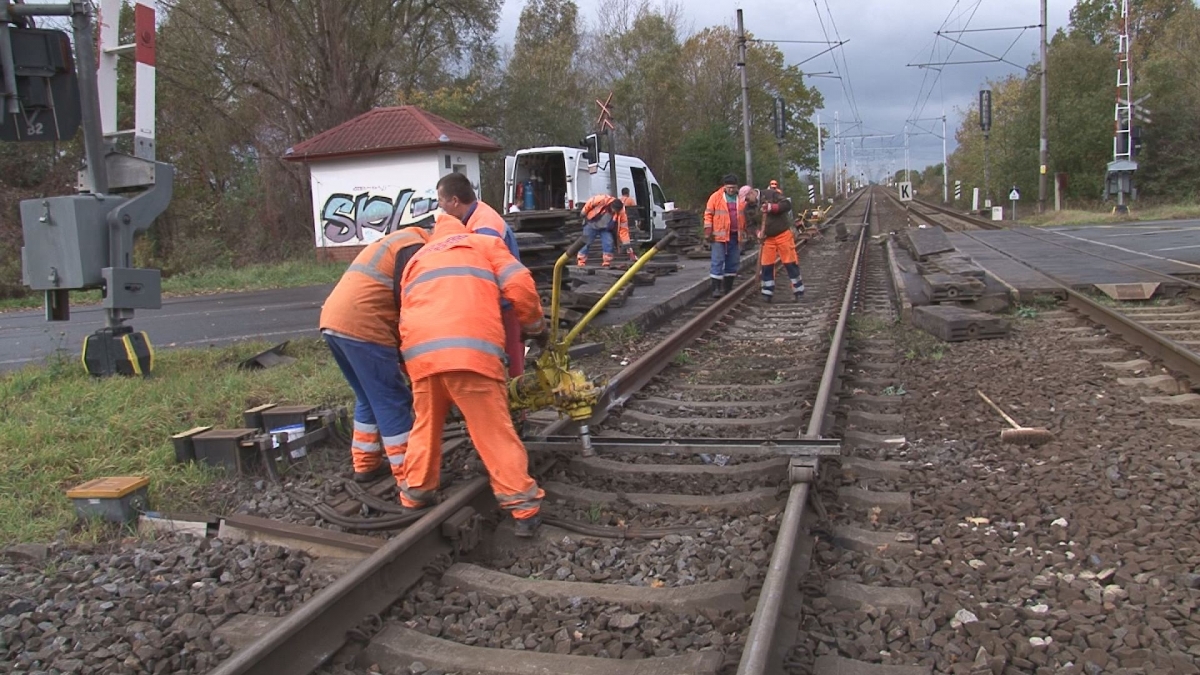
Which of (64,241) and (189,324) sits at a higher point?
(64,241)

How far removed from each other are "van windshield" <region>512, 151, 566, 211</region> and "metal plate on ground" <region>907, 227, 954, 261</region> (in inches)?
349

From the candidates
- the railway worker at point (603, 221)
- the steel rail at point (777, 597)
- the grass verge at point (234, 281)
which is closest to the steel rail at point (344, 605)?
the steel rail at point (777, 597)

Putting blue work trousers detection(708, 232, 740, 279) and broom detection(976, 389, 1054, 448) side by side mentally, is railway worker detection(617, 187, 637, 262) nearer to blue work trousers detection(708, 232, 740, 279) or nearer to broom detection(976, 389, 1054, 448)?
blue work trousers detection(708, 232, 740, 279)

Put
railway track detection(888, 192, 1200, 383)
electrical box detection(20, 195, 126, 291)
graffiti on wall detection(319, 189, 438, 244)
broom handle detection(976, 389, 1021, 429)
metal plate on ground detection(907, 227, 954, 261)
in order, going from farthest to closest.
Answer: graffiti on wall detection(319, 189, 438, 244) → metal plate on ground detection(907, 227, 954, 261) → electrical box detection(20, 195, 126, 291) → railway track detection(888, 192, 1200, 383) → broom handle detection(976, 389, 1021, 429)

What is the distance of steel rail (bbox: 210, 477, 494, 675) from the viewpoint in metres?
2.85

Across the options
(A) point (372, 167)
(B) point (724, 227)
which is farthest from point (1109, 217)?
(A) point (372, 167)

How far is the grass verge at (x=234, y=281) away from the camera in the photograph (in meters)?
18.1

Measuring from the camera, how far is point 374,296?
4.49 m

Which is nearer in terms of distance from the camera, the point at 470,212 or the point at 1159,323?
the point at 470,212

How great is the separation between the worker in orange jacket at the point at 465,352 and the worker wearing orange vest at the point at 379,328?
1.11 feet

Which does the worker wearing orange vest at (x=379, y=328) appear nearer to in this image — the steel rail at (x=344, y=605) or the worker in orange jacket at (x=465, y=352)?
the worker in orange jacket at (x=465, y=352)

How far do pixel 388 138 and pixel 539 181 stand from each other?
13.0ft

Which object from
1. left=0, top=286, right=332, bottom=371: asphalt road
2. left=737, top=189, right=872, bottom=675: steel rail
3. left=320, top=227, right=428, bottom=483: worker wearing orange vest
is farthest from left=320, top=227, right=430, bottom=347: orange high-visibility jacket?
left=0, top=286, right=332, bottom=371: asphalt road

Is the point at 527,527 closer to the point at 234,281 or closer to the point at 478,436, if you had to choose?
the point at 478,436
